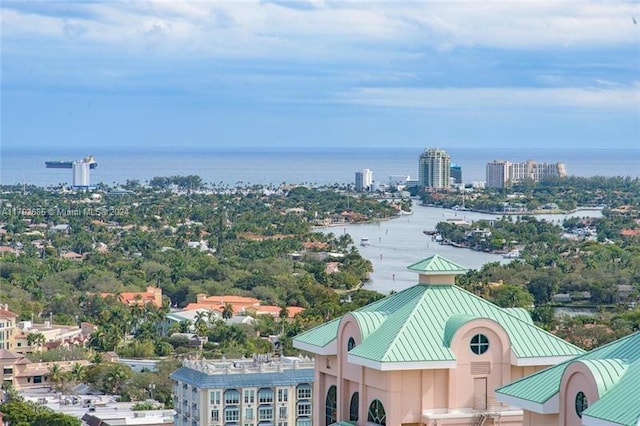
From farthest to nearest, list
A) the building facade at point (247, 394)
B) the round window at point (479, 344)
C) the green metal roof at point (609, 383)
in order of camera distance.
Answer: the building facade at point (247, 394) < the round window at point (479, 344) < the green metal roof at point (609, 383)

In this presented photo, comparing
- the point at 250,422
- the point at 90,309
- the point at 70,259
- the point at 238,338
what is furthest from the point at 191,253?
the point at 250,422

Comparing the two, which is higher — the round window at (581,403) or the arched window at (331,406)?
the round window at (581,403)

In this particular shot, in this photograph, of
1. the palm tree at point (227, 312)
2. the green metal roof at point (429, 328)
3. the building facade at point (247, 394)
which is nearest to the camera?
the green metal roof at point (429, 328)

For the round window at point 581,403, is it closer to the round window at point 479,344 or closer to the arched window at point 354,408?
the round window at point 479,344

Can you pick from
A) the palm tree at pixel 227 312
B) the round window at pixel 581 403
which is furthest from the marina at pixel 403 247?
the round window at pixel 581 403

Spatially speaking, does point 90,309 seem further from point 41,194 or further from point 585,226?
point 41,194

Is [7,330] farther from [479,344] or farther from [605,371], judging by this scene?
[605,371]

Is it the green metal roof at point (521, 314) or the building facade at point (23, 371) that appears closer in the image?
the green metal roof at point (521, 314)

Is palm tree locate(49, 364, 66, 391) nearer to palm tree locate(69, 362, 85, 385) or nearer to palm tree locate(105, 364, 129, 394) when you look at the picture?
palm tree locate(69, 362, 85, 385)

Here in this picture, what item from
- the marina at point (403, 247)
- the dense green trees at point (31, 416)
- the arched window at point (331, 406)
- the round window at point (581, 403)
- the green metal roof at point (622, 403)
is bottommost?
the marina at point (403, 247)
